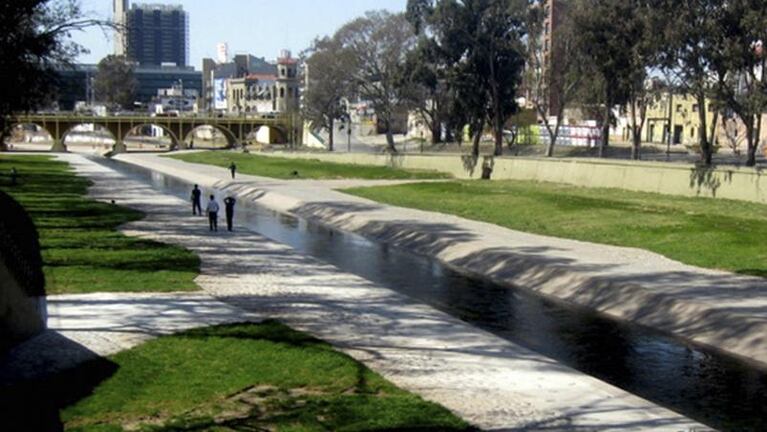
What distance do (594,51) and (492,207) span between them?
20.1 metres

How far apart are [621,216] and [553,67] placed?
→ 1605 inches

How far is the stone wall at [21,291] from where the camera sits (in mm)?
18734

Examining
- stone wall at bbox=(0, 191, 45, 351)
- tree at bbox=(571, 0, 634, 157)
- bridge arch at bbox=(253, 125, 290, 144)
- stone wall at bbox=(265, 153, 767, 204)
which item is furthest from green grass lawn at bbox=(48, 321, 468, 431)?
bridge arch at bbox=(253, 125, 290, 144)

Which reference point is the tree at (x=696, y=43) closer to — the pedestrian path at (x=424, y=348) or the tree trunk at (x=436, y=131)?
the pedestrian path at (x=424, y=348)

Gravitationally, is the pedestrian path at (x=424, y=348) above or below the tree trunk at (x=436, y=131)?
below

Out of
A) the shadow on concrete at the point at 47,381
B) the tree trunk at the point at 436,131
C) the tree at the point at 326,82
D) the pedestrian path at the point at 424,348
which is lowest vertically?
the pedestrian path at the point at 424,348

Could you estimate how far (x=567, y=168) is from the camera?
6712 centimetres

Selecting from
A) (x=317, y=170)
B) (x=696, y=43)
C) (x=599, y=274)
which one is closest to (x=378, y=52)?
(x=317, y=170)

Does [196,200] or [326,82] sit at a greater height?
[326,82]

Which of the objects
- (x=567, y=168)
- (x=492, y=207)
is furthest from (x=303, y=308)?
(x=567, y=168)

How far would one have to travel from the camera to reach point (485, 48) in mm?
84688

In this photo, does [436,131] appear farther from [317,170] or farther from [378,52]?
[317,170]

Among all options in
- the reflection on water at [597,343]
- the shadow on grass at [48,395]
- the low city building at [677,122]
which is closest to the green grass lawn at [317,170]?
A: the low city building at [677,122]

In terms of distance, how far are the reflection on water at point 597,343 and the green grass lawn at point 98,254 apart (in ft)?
21.2
